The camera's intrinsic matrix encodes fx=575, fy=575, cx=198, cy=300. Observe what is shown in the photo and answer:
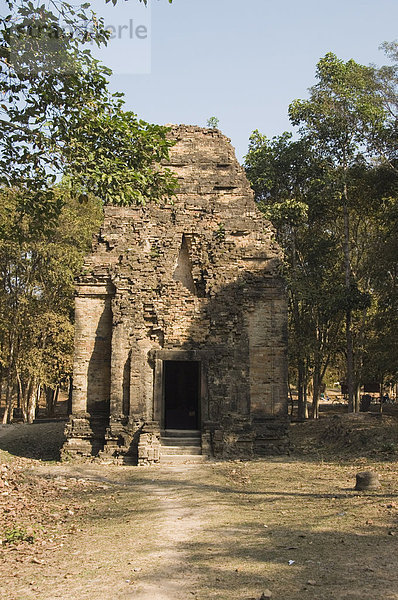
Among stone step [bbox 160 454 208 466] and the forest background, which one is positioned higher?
the forest background

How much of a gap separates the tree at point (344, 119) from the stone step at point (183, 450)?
438 inches

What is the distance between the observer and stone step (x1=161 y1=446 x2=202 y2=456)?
1583 cm

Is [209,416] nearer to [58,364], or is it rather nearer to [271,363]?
[271,363]

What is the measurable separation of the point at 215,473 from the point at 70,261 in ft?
52.8

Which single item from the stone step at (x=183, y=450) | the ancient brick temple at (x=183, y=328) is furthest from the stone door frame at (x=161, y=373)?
the stone step at (x=183, y=450)

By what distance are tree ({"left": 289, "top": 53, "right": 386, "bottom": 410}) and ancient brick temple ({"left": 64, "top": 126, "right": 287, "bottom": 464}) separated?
8120 mm

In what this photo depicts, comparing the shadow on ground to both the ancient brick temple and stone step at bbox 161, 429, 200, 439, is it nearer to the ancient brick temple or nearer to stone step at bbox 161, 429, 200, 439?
the ancient brick temple

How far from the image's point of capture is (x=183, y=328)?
55.2 ft

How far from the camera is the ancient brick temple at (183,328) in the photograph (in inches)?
637

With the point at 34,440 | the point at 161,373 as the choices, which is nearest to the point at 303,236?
the point at 161,373

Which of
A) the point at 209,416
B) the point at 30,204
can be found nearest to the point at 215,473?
the point at 209,416

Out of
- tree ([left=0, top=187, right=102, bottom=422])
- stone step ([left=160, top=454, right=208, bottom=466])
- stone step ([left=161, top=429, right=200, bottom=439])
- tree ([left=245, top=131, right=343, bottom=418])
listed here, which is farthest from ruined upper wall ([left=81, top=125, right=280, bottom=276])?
tree ([left=0, top=187, right=102, bottom=422])

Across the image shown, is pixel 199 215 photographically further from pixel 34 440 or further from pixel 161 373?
pixel 34 440

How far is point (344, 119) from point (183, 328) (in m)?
14.6
